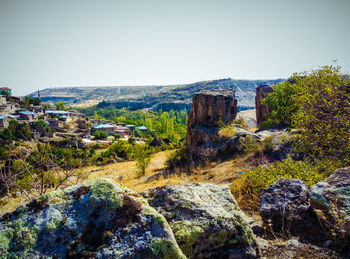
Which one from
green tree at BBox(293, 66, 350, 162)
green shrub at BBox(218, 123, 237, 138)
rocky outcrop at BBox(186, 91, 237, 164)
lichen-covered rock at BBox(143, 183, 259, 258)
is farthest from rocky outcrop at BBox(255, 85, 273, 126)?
lichen-covered rock at BBox(143, 183, 259, 258)

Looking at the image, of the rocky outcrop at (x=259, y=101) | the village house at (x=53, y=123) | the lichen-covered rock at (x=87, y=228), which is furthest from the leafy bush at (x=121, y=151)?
the village house at (x=53, y=123)

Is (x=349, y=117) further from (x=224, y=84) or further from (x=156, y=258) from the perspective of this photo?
(x=224, y=84)

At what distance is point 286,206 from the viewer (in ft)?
11.5

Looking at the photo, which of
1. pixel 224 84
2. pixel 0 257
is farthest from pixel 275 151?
pixel 224 84

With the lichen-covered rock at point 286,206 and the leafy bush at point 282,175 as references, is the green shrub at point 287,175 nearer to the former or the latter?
the leafy bush at point 282,175

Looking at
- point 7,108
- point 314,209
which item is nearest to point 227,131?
point 314,209

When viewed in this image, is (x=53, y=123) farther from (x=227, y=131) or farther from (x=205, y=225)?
(x=205, y=225)

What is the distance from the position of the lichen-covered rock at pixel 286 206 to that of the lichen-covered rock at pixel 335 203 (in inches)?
9.2

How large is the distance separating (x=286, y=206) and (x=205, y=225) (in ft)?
6.43

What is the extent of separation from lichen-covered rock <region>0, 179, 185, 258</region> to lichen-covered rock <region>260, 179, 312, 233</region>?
197cm

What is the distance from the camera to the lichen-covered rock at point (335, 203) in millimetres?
2724

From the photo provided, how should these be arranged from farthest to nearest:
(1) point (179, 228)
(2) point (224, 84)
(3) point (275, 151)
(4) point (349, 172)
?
1. (2) point (224, 84)
2. (3) point (275, 151)
3. (4) point (349, 172)
4. (1) point (179, 228)

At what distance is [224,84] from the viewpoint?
191375mm

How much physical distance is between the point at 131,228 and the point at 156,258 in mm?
327
